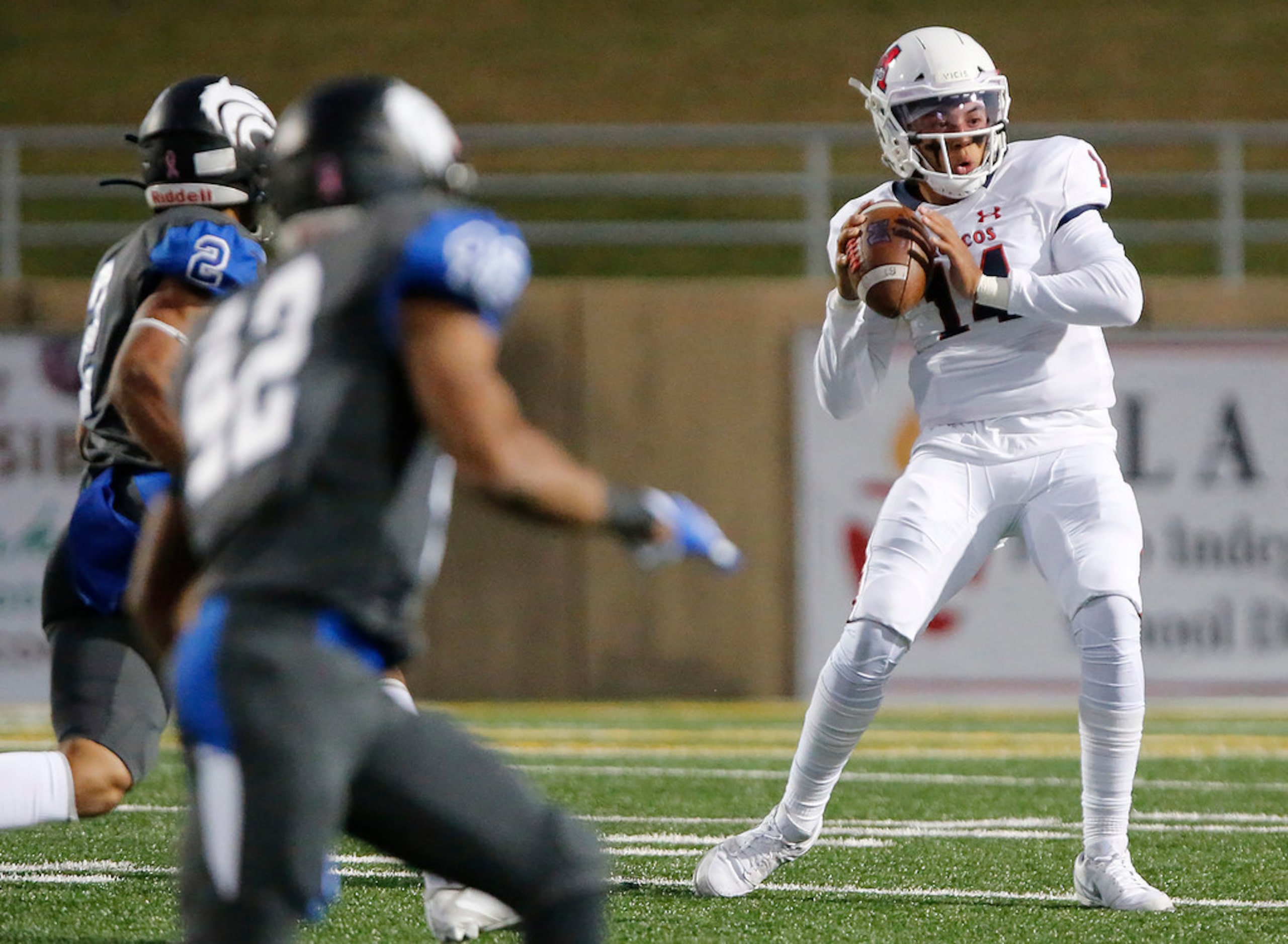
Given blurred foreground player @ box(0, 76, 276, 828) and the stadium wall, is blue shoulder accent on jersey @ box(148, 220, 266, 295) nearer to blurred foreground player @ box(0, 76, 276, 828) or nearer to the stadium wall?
blurred foreground player @ box(0, 76, 276, 828)

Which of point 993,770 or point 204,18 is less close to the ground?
point 204,18

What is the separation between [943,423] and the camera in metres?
4.28

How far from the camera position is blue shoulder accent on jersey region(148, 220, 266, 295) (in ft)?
12.2

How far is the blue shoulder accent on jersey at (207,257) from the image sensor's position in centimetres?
372

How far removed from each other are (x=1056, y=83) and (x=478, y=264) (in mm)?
17135

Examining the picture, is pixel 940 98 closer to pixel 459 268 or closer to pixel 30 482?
pixel 459 268

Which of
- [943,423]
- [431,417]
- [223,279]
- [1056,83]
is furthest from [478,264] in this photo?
[1056,83]

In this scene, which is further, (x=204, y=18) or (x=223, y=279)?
(x=204, y=18)

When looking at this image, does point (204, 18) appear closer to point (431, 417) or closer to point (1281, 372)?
point (1281, 372)

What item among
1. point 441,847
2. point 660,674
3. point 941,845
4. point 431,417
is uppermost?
point 431,417

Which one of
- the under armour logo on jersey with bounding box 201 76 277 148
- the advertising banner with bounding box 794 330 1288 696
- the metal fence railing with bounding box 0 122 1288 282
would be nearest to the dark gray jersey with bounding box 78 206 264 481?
the under armour logo on jersey with bounding box 201 76 277 148

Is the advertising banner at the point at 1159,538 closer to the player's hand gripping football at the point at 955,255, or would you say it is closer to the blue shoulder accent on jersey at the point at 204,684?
the player's hand gripping football at the point at 955,255

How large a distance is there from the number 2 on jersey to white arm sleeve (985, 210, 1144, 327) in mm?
2089

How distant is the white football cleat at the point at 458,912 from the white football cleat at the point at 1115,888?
1.20 metres
